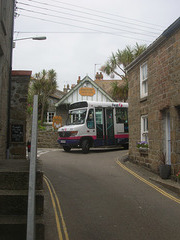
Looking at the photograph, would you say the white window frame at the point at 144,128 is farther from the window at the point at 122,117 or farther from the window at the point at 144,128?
the window at the point at 122,117

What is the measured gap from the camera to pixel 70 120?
55.9ft

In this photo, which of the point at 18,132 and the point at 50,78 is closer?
the point at 18,132

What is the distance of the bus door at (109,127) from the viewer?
16609mm

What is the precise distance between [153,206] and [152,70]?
5835mm

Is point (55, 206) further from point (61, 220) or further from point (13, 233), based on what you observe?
point (13, 233)

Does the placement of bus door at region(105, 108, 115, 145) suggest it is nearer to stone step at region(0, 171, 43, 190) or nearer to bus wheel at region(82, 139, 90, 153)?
bus wheel at region(82, 139, 90, 153)

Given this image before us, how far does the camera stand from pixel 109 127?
16750 millimetres

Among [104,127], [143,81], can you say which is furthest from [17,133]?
[104,127]

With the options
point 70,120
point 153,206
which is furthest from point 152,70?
Answer: point 70,120

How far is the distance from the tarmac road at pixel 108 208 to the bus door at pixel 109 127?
25.7ft

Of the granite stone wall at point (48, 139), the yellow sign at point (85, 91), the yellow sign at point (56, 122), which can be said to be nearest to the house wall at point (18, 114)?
the granite stone wall at point (48, 139)

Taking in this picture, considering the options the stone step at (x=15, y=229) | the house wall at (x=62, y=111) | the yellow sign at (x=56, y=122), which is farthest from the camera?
the house wall at (x=62, y=111)

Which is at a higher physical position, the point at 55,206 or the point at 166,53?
the point at 166,53

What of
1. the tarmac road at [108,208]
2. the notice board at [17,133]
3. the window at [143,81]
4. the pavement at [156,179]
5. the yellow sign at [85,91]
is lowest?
the tarmac road at [108,208]
